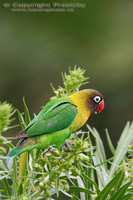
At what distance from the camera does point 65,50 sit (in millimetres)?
3820

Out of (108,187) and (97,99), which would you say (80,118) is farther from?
(108,187)

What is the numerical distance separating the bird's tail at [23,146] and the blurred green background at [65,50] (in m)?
2.27

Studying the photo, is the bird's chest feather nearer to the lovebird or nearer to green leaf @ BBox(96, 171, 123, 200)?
the lovebird

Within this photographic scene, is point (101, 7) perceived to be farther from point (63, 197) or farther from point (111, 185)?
point (111, 185)

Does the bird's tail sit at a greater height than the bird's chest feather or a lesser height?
lesser

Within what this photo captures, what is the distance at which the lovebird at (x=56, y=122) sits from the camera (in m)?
1.37

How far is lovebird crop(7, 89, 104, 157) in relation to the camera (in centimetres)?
137

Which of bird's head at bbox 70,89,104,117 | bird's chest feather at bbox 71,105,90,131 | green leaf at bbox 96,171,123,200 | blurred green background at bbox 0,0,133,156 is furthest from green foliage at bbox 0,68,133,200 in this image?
blurred green background at bbox 0,0,133,156

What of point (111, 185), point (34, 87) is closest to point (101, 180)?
point (111, 185)

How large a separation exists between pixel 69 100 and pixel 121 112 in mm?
2047

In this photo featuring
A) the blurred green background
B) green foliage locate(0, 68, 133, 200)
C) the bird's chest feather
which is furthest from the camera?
the blurred green background

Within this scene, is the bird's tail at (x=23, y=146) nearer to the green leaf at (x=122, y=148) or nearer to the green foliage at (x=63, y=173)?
the green foliage at (x=63, y=173)

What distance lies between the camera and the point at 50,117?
1539 mm

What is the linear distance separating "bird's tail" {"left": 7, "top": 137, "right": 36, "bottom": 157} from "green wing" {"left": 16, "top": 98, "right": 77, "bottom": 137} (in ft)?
0.10
